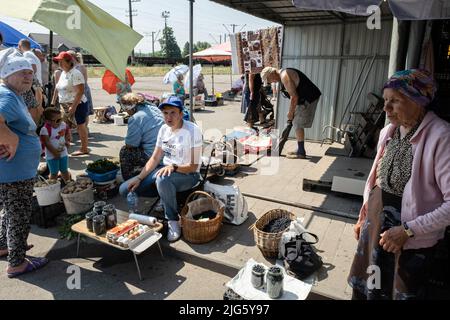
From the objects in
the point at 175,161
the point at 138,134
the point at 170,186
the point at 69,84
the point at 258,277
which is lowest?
the point at 258,277

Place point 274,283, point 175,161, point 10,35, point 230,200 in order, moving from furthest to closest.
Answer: point 10,35, point 230,200, point 175,161, point 274,283

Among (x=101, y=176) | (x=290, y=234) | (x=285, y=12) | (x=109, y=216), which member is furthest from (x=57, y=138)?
(x=285, y=12)

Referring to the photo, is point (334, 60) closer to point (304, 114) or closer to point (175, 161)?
point (304, 114)

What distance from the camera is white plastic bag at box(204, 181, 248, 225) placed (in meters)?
3.91

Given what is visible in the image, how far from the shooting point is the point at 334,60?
726 centimetres

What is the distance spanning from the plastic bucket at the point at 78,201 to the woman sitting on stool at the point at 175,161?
630 mm

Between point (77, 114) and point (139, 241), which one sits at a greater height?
point (77, 114)

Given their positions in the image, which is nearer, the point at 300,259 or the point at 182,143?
the point at 300,259

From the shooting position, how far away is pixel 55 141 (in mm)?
4555

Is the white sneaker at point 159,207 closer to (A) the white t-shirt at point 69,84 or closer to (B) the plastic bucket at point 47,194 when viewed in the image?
(B) the plastic bucket at point 47,194

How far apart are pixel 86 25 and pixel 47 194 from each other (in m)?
2.12

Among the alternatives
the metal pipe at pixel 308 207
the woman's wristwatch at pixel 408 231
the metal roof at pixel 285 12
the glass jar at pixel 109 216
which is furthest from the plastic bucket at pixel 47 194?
the woman's wristwatch at pixel 408 231

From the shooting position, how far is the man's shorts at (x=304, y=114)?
6184mm

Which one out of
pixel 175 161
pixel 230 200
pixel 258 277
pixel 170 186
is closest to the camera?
pixel 258 277
